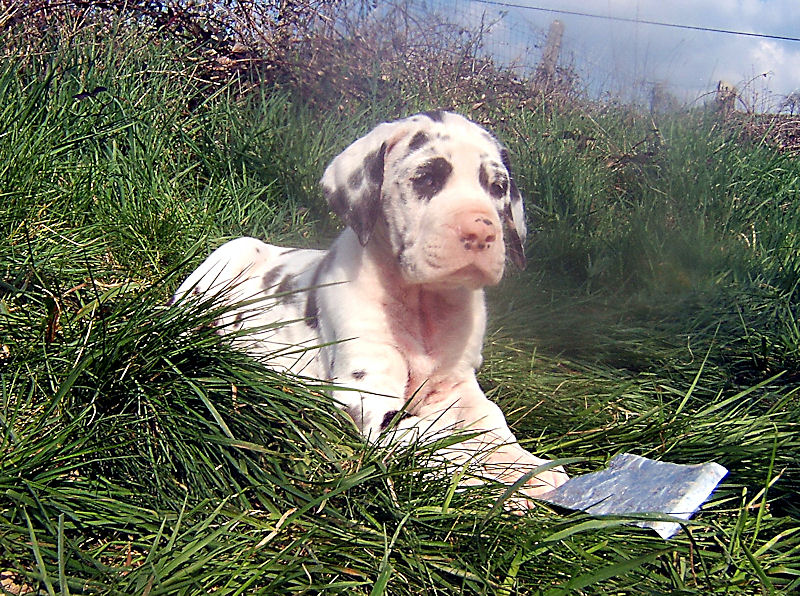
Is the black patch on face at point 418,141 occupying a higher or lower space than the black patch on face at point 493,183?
higher

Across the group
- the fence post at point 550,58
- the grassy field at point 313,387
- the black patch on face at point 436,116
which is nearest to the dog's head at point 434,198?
the black patch on face at point 436,116

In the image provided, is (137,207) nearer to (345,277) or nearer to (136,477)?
(345,277)

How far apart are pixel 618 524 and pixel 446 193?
126 centimetres

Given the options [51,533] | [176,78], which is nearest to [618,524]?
[51,533]

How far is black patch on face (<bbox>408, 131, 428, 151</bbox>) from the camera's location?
9.24 feet

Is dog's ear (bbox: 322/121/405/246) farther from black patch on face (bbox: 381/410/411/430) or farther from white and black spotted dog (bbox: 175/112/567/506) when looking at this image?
black patch on face (bbox: 381/410/411/430)

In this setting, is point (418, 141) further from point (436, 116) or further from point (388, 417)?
point (388, 417)

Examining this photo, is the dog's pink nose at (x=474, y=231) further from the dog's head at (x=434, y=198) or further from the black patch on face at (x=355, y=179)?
the black patch on face at (x=355, y=179)

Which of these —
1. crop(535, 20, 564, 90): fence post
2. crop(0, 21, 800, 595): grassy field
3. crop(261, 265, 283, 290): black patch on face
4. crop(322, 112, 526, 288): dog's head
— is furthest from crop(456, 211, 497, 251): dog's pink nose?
crop(535, 20, 564, 90): fence post

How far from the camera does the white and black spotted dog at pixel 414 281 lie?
256cm

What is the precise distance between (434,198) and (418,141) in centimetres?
28

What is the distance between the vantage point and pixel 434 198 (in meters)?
2.67

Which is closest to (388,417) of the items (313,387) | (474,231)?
A: (313,387)

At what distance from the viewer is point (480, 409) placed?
277cm
